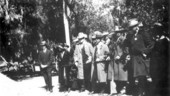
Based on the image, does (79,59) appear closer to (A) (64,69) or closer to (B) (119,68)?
(A) (64,69)

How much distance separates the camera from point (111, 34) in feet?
28.9

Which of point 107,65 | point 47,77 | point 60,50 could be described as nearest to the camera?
point 107,65

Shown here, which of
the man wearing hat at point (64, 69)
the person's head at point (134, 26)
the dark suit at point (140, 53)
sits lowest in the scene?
the man wearing hat at point (64, 69)

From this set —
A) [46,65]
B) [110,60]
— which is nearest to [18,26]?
[46,65]

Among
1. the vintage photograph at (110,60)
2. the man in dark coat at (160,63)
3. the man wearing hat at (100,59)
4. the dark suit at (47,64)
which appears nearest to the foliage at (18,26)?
the vintage photograph at (110,60)

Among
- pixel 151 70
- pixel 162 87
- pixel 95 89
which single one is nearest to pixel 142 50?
pixel 151 70

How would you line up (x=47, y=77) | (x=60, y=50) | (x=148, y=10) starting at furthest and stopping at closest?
1. (x=148, y=10)
2. (x=60, y=50)
3. (x=47, y=77)

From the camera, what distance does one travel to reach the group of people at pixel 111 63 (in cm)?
746

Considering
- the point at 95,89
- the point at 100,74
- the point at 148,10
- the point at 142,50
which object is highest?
the point at 148,10

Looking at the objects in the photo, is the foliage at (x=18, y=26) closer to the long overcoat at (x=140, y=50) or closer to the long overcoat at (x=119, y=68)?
the long overcoat at (x=119, y=68)

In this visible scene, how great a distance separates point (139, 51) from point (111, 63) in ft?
4.12

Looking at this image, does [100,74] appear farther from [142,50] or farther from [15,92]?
[15,92]

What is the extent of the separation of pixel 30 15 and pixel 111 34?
11146 millimetres

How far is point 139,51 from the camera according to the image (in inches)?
297
